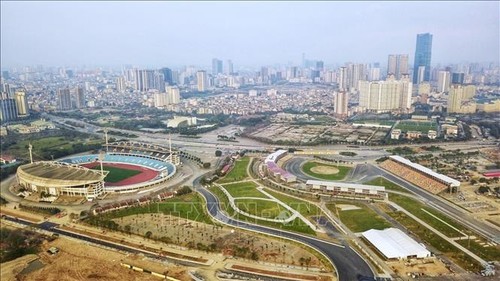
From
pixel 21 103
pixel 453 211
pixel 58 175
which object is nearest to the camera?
pixel 453 211

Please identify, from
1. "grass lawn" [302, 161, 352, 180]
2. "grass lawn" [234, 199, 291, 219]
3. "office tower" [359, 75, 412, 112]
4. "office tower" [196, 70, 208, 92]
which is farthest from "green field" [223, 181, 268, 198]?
"office tower" [196, 70, 208, 92]

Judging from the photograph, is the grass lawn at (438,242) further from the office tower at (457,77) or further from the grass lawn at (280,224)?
the office tower at (457,77)

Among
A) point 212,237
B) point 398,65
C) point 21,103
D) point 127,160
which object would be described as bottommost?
point 212,237

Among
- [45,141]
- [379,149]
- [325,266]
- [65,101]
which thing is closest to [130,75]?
[65,101]

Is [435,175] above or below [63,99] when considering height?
below

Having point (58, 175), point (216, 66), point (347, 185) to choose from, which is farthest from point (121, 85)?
point (347, 185)

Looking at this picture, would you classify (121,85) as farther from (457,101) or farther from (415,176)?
(415,176)
